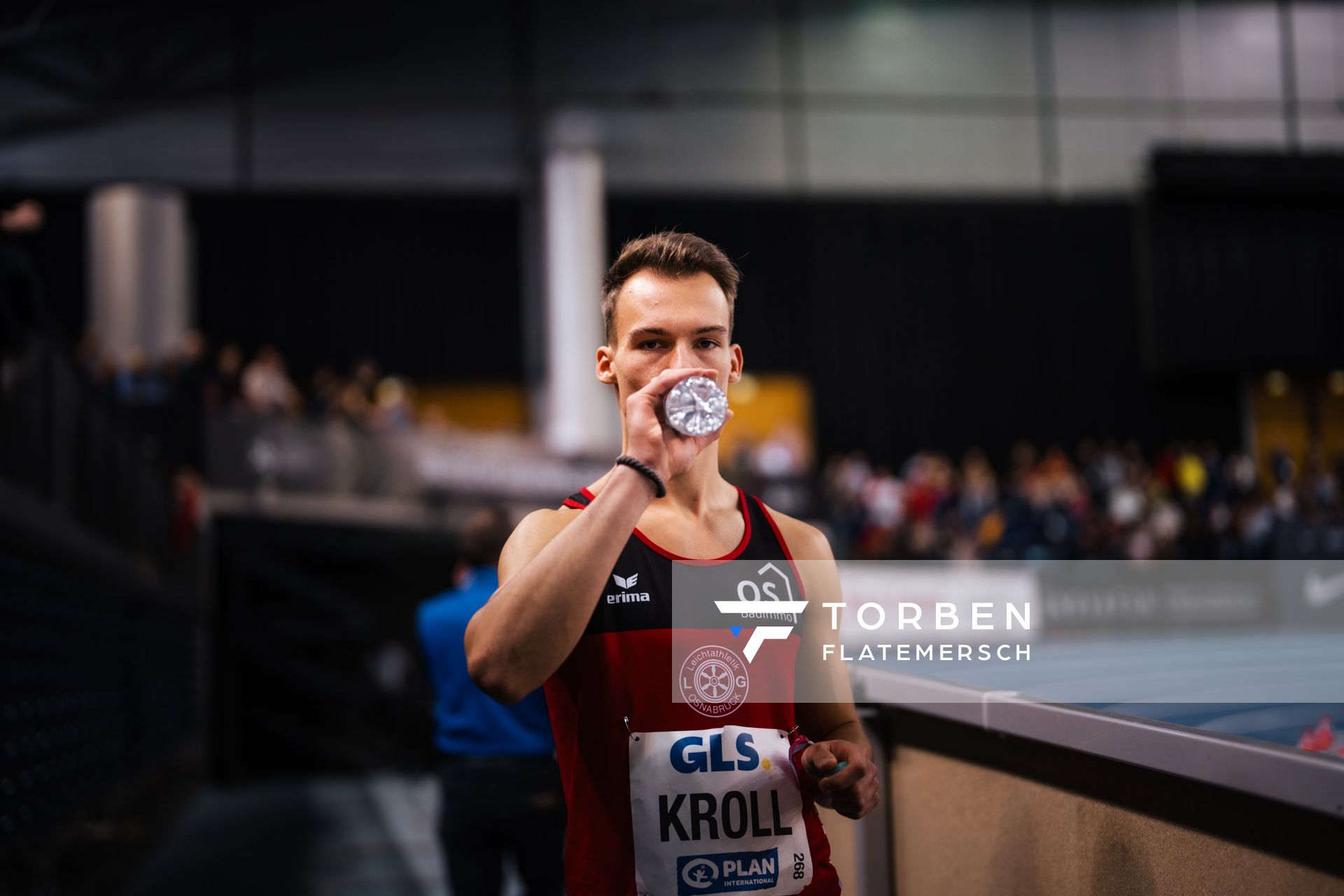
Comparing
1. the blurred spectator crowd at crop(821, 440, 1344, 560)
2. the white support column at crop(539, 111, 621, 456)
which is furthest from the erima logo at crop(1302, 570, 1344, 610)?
the white support column at crop(539, 111, 621, 456)

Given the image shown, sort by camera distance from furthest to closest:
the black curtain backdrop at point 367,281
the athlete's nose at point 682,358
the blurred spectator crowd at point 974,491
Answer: the black curtain backdrop at point 367,281, the blurred spectator crowd at point 974,491, the athlete's nose at point 682,358

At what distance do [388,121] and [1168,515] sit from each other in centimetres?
1389

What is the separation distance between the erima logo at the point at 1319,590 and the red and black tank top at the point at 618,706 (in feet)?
45.8

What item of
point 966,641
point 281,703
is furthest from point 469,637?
point 281,703

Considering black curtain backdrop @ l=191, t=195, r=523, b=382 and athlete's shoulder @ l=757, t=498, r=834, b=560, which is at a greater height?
black curtain backdrop @ l=191, t=195, r=523, b=382

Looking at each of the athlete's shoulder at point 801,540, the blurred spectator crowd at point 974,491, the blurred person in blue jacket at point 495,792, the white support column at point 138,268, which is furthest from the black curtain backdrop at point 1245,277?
the athlete's shoulder at point 801,540

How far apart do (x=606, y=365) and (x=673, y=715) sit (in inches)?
18.7

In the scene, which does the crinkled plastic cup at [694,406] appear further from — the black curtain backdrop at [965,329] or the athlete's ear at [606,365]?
the black curtain backdrop at [965,329]

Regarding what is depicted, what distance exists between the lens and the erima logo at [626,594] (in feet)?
5.23

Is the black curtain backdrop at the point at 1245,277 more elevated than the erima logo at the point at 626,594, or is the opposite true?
the black curtain backdrop at the point at 1245,277

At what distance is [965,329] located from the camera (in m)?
24.1

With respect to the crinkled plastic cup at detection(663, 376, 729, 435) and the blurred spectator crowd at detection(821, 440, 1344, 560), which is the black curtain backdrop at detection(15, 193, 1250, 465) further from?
the crinkled plastic cup at detection(663, 376, 729, 435)

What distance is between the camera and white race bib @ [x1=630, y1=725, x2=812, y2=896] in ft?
5.26

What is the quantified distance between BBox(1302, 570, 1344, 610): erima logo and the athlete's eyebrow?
14.0 m
